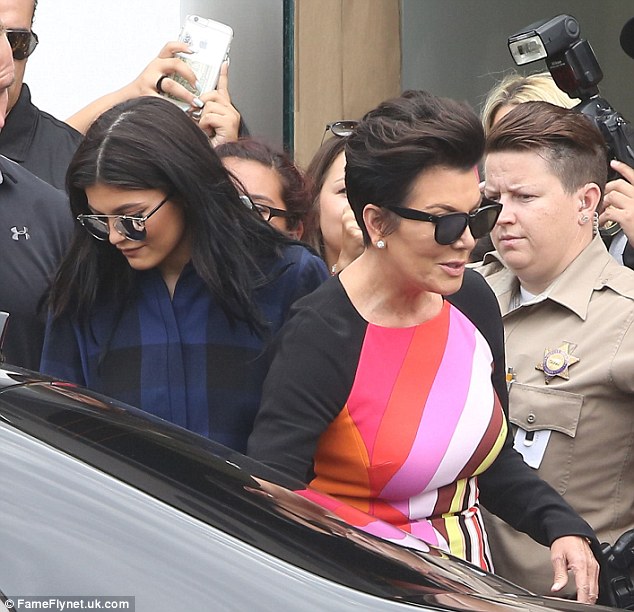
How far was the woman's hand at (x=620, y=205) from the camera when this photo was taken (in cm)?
304

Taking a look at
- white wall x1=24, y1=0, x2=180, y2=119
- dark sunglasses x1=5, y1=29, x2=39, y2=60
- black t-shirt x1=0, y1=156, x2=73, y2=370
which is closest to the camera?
black t-shirt x1=0, y1=156, x2=73, y2=370

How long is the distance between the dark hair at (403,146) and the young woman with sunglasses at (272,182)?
0.84 metres

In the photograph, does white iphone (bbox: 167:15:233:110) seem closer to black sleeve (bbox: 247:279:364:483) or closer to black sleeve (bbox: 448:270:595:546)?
black sleeve (bbox: 448:270:595:546)

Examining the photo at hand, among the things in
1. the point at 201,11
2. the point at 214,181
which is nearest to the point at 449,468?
the point at 214,181

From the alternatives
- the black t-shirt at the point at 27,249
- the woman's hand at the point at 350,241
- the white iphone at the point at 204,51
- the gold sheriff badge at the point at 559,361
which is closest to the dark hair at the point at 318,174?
the woman's hand at the point at 350,241

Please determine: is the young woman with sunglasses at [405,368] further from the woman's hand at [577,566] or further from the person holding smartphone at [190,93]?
the person holding smartphone at [190,93]

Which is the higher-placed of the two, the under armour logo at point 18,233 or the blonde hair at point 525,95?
the blonde hair at point 525,95

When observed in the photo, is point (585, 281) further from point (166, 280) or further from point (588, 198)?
point (166, 280)

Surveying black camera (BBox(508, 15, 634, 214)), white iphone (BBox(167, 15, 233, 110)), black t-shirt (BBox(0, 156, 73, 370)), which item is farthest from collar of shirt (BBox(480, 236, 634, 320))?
white iphone (BBox(167, 15, 233, 110))

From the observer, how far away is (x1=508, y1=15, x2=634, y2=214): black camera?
320 centimetres

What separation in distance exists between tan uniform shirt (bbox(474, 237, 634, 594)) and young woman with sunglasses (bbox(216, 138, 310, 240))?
31.2 inches

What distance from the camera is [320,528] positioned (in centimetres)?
163

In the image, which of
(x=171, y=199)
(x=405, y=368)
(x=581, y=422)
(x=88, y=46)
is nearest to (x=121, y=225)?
(x=171, y=199)

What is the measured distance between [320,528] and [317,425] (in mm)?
524
